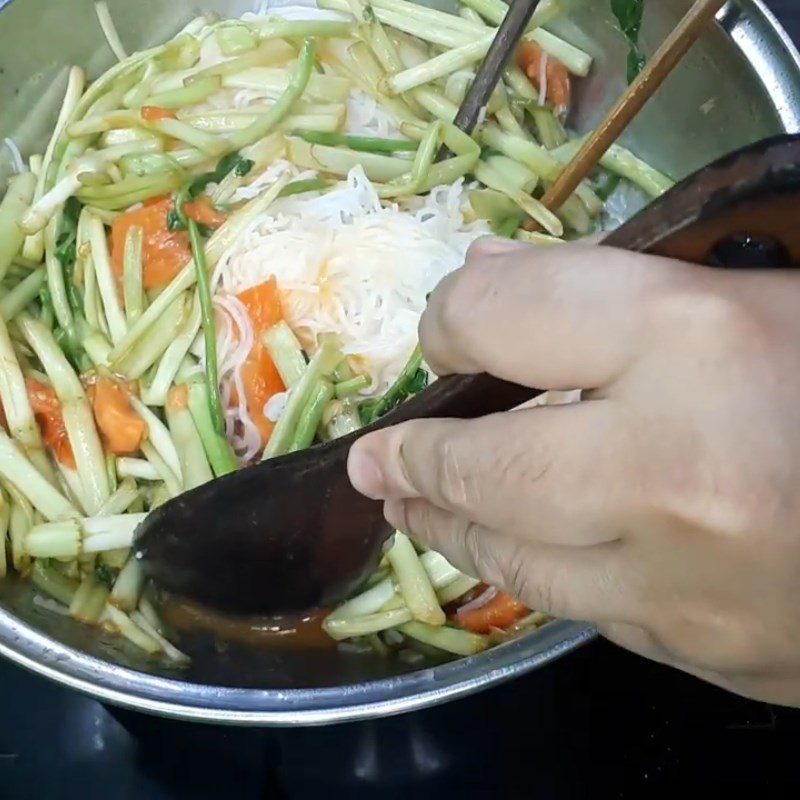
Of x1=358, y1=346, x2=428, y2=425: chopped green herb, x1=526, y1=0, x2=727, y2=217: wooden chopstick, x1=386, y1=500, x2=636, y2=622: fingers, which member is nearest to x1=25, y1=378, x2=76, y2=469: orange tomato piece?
x1=358, y1=346, x2=428, y2=425: chopped green herb

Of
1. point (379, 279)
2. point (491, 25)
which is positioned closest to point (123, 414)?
point (379, 279)

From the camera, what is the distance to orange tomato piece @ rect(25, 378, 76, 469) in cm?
159

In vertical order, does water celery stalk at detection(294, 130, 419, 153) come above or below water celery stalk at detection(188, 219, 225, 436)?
above

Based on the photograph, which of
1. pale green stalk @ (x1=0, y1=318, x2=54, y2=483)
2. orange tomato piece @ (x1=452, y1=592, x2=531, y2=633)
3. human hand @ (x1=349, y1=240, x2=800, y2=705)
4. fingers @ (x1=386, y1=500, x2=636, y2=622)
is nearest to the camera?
human hand @ (x1=349, y1=240, x2=800, y2=705)

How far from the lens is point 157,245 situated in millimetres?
1695

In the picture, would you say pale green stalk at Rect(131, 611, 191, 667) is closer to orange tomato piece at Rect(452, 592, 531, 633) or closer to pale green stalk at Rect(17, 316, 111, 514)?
pale green stalk at Rect(17, 316, 111, 514)

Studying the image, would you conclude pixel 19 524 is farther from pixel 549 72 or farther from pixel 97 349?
pixel 549 72

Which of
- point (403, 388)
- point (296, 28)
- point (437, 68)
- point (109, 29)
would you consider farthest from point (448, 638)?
point (109, 29)

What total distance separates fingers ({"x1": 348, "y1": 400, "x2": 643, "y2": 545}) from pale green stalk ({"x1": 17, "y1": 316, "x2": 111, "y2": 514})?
97 centimetres

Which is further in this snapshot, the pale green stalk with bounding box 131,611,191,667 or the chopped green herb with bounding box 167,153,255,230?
the chopped green herb with bounding box 167,153,255,230

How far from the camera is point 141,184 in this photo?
168 cm

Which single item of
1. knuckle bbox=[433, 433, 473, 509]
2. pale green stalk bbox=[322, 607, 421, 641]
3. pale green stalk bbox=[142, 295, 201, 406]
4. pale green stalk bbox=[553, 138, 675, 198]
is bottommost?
pale green stalk bbox=[322, 607, 421, 641]

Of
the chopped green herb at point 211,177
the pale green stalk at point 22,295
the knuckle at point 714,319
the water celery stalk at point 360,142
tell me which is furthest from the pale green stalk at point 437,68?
the knuckle at point 714,319

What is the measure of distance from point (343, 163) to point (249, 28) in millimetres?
379
